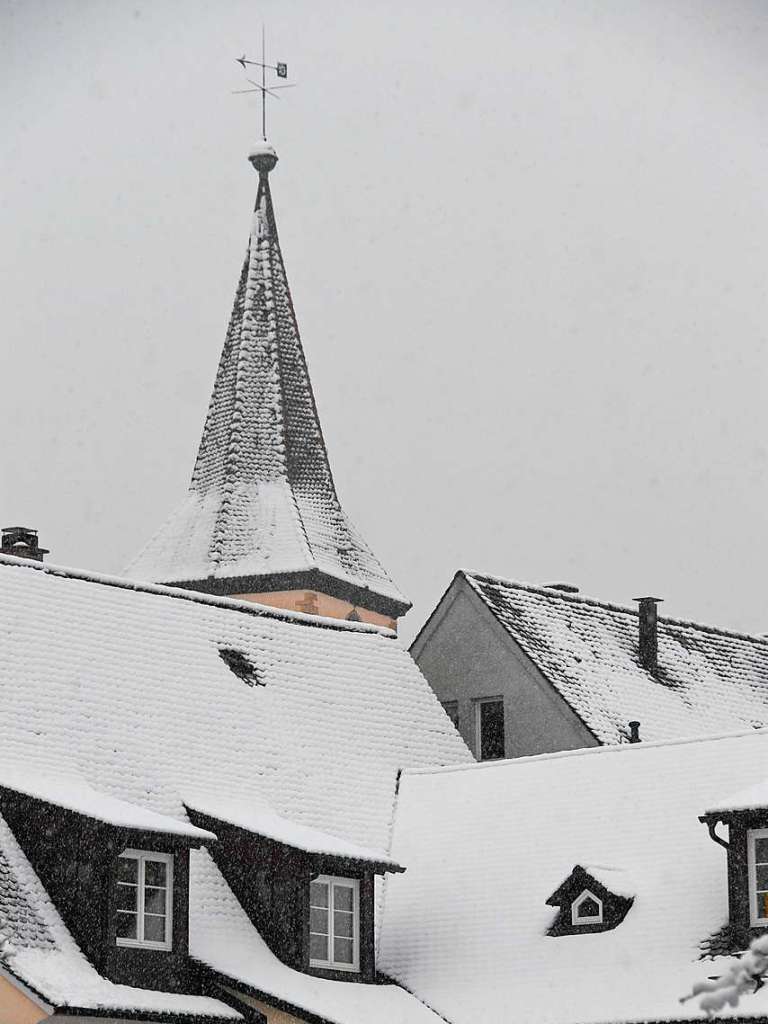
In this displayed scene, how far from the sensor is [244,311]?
6188 centimetres

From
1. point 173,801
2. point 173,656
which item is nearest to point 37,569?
point 173,656

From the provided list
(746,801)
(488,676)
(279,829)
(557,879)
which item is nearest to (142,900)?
(279,829)

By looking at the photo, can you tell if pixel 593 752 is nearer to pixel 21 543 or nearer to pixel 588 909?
pixel 588 909

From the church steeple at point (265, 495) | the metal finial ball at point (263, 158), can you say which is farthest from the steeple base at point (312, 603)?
the metal finial ball at point (263, 158)

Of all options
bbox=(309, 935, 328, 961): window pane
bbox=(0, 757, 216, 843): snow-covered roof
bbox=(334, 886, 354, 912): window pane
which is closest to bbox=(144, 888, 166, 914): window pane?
bbox=(0, 757, 216, 843): snow-covered roof

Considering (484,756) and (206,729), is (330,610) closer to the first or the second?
(484,756)

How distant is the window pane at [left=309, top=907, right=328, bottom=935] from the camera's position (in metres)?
23.6

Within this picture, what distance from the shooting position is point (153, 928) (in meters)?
21.6

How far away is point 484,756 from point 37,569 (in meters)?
9.03

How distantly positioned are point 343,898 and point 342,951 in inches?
24.2

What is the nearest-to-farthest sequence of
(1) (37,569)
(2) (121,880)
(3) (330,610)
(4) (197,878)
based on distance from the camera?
(2) (121,880) → (4) (197,878) → (1) (37,569) → (3) (330,610)

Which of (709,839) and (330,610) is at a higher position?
(330,610)

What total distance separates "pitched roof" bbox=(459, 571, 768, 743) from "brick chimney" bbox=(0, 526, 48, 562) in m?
7.19

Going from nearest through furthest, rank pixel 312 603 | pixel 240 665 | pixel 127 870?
pixel 127 870
pixel 240 665
pixel 312 603
